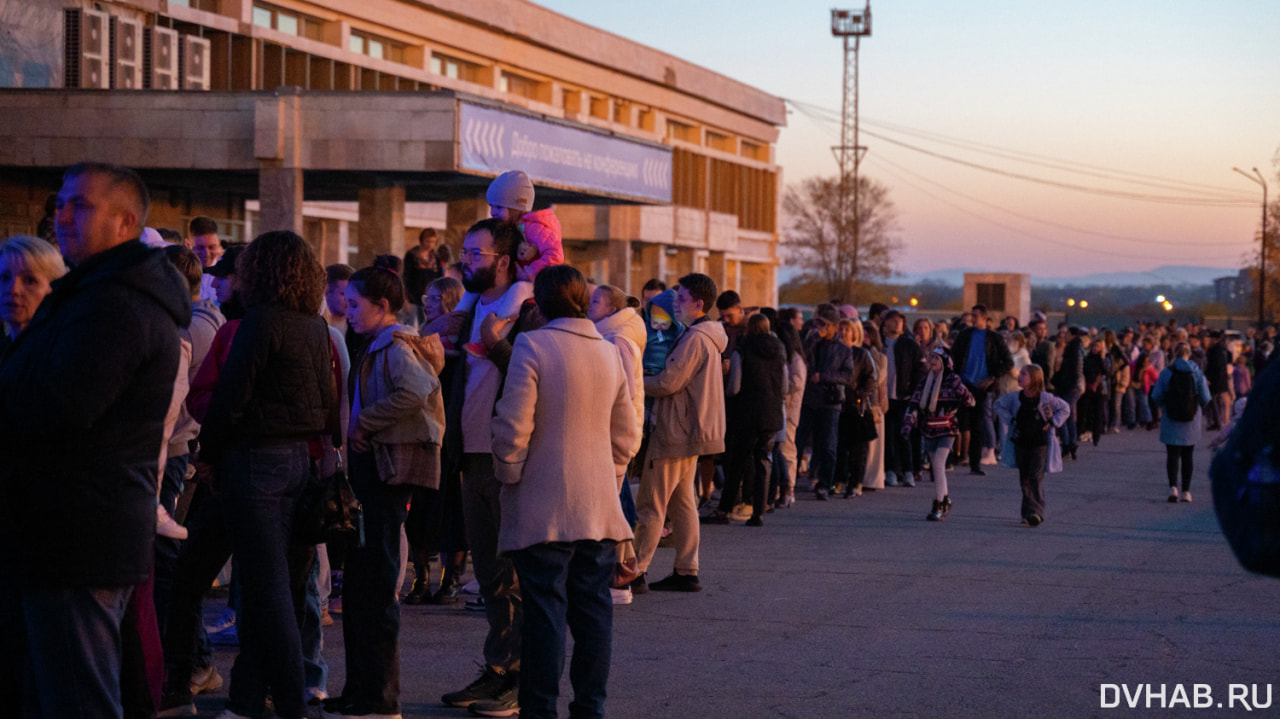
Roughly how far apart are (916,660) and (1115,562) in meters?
4.55

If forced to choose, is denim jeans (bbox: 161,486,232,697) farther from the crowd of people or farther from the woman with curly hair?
the woman with curly hair

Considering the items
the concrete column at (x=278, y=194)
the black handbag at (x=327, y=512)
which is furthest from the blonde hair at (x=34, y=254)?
the concrete column at (x=278, y=194)

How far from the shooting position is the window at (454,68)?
45.2 metres

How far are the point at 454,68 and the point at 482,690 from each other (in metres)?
41.8

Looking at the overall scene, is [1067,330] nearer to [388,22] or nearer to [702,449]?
[702,449]

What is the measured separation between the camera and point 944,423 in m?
14.3

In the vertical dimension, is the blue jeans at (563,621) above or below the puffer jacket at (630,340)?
below

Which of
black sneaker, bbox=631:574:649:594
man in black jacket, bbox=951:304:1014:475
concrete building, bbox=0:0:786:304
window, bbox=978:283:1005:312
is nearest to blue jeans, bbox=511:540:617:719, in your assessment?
black sneaker, bbox=631:574:649:594

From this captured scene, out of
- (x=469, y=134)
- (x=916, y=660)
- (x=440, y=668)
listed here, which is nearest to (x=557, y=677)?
(x=440, y=668)

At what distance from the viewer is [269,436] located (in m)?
5.59

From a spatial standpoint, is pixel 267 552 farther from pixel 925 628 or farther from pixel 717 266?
pixel 717 266

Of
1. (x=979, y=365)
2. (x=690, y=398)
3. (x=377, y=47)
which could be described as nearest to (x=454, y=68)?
(x=377, y=47)

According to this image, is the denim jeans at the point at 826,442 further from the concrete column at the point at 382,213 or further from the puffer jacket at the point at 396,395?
the concrete column at the point at 382,213

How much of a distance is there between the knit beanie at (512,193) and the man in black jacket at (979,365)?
1347 centimetres
